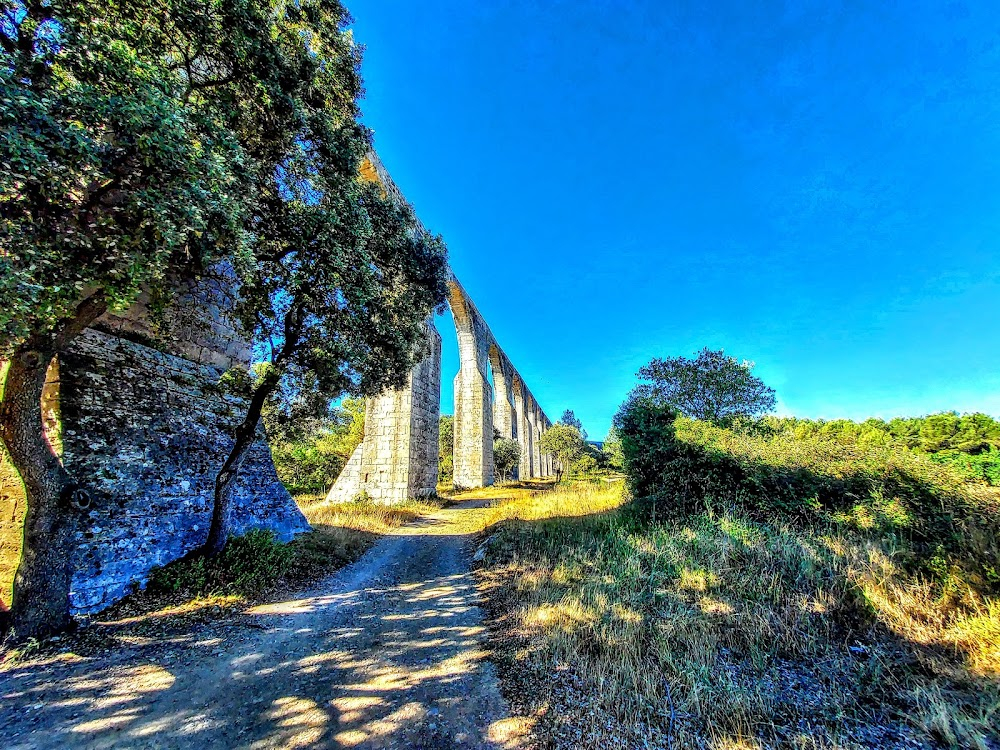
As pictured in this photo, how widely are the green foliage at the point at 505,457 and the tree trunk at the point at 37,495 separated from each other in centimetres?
2457

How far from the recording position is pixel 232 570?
18.7 feet

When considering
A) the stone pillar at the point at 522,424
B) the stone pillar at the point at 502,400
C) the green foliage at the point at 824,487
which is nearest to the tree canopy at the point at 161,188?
the green foliage at the point at 824,487

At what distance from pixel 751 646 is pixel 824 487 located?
3.40 meters

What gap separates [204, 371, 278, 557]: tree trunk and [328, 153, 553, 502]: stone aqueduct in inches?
171

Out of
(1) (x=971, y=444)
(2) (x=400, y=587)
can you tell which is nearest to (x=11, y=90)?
(2) (x=400, y=587)

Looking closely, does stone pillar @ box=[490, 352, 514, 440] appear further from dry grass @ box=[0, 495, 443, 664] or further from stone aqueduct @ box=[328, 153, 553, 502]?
dry grass @ box=[0, 495, 443, 664]

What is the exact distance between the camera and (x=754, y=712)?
9.17ft

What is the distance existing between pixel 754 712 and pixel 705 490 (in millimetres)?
4574

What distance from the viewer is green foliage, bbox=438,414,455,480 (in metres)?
29.6

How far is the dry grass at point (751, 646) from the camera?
2668 mm

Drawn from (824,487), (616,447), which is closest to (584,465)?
(616,447)

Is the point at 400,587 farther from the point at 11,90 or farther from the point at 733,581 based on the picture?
the point at 11,90

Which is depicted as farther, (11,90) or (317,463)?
(317,463)

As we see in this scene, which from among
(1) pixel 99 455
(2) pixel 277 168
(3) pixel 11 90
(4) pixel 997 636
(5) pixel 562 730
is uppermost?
(2) pixel 277 168
